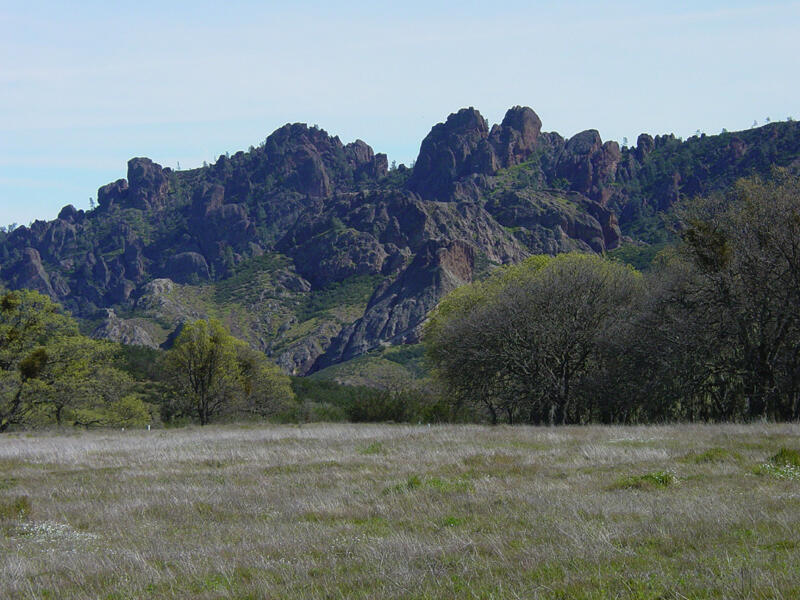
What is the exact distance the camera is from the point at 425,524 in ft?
31.8

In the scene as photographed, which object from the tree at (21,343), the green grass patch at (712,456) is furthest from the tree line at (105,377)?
the green grass patch at (712,456)

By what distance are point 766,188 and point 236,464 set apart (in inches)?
997

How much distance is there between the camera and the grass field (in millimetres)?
6746

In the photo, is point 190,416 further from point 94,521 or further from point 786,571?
point 786,571

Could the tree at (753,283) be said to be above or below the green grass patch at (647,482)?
above

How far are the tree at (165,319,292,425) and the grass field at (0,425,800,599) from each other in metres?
34.0

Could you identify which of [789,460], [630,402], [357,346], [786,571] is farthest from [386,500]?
[357,346]

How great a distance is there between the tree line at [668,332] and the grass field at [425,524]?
12112mm

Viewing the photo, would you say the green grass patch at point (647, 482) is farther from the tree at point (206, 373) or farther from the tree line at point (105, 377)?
the tree at point (206, 373)

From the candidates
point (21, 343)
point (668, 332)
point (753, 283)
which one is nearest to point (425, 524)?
point (668, 332)

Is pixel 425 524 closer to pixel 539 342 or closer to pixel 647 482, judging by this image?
pixel 647 482

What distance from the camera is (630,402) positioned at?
113 feet

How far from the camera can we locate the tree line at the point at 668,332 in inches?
1131

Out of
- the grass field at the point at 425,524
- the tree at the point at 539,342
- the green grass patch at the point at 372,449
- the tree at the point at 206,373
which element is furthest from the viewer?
the tree at the point at 206,373
